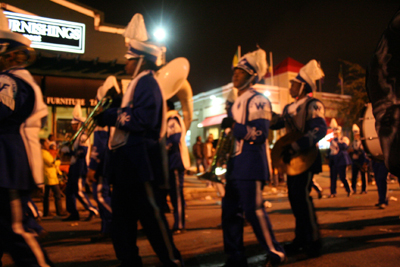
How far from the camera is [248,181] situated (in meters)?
3.38

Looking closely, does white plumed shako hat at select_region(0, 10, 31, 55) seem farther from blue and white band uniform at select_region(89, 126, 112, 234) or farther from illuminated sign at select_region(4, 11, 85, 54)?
illuminated sign at select_region(4, 11, 85, 54)

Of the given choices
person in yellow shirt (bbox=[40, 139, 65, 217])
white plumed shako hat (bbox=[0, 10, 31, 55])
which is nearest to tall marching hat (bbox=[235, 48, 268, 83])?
white plumed shako hat (bbox=[0, 10, 31, 55])

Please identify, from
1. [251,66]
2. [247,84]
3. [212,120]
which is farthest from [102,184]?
[212,120]

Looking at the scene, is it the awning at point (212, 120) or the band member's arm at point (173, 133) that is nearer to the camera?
the band member's arm at point (173, 133)

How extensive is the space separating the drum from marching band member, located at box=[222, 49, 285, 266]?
967 mm

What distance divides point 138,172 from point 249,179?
1117 mm

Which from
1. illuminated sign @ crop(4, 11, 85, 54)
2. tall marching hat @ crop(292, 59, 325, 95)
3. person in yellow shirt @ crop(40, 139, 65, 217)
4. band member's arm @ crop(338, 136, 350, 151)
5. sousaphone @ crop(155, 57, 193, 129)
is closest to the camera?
tall marching hat @ crop(292, 59, 325, 95)

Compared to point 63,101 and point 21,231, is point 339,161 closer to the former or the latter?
point 21,231

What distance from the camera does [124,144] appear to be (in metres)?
2.88

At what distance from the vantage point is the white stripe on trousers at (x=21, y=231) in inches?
98.6

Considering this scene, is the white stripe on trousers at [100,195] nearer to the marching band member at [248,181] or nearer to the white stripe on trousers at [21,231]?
the marching band member at [248,181]

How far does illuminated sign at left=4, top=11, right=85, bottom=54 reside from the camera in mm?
12945

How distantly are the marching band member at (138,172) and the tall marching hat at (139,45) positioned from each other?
0.92 ft

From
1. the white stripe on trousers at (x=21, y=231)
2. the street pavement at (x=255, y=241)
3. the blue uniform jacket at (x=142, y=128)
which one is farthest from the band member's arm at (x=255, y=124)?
the white stripe on trousers at (x=21, y=231)
